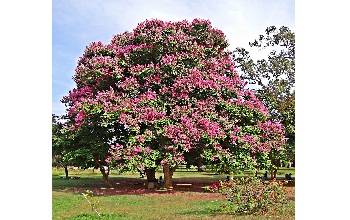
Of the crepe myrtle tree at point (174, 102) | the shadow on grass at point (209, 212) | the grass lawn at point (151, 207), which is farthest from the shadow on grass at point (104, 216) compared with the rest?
the crepe myrtle tree at point (174, 102)

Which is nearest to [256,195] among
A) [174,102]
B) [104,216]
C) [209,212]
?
[209,212]

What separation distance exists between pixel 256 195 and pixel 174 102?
12.6 ft

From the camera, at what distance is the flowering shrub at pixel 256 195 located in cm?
564

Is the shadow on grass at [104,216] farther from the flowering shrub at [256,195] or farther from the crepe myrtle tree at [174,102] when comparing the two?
the crepe myrtle tree at [174,102]

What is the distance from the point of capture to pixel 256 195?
222 inches

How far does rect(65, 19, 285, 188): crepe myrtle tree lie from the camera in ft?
29.0

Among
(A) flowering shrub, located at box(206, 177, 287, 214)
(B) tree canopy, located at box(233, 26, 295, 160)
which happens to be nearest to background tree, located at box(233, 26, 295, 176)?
(B) tree canopy, located at box(233, 26, 295, 160)

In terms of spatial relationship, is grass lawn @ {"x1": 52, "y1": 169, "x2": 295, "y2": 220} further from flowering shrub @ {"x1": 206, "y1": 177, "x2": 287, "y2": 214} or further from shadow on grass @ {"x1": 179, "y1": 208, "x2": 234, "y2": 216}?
flowering shrub @ {"x1": 206, "y1": 177, "x2": 287, "y2": 214}

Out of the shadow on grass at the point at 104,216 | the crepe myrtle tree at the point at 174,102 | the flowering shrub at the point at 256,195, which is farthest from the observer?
the crepe myrtle tree at the point at 174,102

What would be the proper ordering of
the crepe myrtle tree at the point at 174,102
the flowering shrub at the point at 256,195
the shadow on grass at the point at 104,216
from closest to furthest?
the flowering shrub at the point at 256,195
the shadow on grass at the point at 104,216
the crepe myrtle tree at the point at 174,102

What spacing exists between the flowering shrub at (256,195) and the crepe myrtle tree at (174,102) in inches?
114

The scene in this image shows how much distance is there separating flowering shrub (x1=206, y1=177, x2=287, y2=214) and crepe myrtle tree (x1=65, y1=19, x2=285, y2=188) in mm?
2895

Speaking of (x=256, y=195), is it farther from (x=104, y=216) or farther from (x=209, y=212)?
(x=104, y=216)
